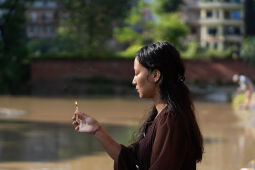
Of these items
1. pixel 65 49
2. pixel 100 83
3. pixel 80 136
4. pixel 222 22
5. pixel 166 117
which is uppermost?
pixel 166 117

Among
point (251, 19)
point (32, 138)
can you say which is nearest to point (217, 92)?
point (251, 19)

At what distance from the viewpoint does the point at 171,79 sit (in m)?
2.61

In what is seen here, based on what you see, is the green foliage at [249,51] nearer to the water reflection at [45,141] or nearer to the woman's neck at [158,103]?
the water reflection at [45,141]

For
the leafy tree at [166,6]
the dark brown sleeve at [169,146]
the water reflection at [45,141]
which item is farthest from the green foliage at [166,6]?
the dark brown sleeve at [169,146]

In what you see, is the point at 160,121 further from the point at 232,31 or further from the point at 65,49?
the point at 232,31

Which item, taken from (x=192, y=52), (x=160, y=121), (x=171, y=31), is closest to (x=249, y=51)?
(x=192, y=52)

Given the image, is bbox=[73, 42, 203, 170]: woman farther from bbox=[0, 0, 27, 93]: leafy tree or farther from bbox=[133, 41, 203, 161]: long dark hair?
bbox=[0, 0, 27, 93]: leafy tree

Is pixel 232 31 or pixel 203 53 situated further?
pixel 232 31

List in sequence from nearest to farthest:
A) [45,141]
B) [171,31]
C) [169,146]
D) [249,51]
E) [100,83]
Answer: [169,146], [45,141], [249,51], [100,83], [171,31]

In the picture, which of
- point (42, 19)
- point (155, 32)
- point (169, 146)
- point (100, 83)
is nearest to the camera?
point (169, 146)

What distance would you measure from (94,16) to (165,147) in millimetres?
32511

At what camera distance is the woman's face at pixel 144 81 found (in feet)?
8.58

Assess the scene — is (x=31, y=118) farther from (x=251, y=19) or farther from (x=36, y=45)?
(x=36, y=45)

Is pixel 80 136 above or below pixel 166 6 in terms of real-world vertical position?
below
